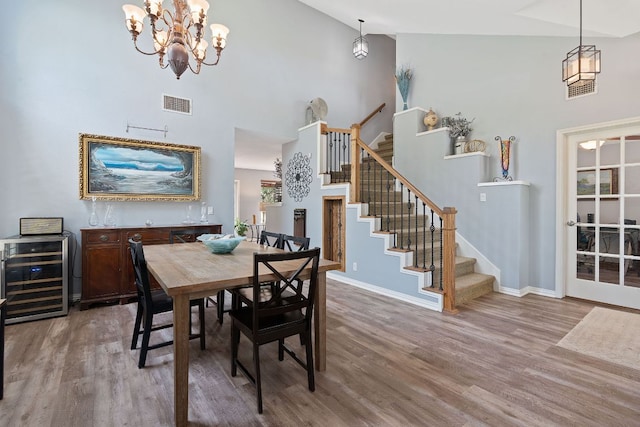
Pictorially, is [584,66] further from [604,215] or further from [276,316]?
[276,316]

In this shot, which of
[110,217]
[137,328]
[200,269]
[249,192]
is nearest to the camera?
[200,269]

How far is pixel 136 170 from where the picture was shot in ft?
13.6

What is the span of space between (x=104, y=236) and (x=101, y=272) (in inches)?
16.2

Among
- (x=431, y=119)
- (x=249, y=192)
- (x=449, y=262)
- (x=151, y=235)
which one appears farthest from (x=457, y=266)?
(x=249, y=192)

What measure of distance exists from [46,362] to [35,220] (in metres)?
1.77

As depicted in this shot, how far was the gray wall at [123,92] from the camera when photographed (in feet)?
11.6

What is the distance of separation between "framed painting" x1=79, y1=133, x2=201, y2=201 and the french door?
5.12 m

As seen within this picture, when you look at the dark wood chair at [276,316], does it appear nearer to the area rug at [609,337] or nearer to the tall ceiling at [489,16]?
the area rug at [609,337]

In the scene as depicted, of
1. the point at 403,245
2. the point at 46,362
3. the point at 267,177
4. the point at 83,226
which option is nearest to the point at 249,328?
the point at 46,362

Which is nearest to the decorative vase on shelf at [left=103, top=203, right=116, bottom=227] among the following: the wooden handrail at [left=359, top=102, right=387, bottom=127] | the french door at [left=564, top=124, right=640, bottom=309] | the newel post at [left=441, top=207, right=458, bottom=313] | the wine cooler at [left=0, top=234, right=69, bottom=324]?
the wine cooler at [left=0, top=234, right=69, bottom=324]

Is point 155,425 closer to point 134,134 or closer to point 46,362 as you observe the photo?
point 46,362

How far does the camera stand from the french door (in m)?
3.51

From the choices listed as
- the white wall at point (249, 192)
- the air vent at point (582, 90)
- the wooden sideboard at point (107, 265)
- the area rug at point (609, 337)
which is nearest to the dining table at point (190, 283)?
the wooden sideboard at point (107, 265)

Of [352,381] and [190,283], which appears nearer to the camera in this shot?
[190,283]
